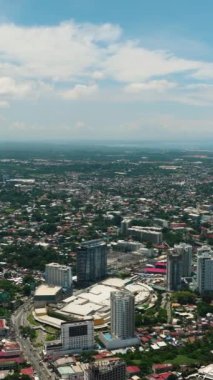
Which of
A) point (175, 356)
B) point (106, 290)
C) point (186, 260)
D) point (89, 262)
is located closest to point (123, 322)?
point (175, 356)

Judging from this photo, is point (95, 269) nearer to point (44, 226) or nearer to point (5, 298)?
point (5, 298)

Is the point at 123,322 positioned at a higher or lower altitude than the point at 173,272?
lower

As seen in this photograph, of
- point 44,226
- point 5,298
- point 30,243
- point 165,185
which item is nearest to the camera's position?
→ point 5,298

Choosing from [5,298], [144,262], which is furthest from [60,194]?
[5,298]

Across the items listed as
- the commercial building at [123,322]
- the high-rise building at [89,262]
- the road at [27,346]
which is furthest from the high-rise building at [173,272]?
the commercial building at [123,322]

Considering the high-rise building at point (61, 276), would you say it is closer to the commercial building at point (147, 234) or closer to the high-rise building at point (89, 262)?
the high-rise building at point (89, 262)

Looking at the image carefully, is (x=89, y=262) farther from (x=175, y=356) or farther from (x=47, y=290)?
(x=175, y=356)

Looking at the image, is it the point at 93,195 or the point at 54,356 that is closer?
the point at 54,356

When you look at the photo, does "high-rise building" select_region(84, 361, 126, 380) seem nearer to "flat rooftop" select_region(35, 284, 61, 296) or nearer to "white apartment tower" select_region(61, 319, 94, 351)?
"white apartment tower" select_region(61, 319, 94, 351)
